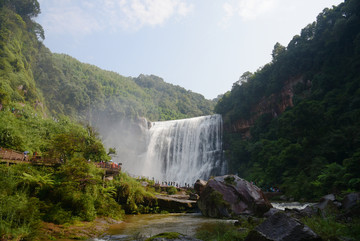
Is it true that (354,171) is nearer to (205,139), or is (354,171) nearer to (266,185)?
(266,185)

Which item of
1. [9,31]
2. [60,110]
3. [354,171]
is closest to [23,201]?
[354,171]

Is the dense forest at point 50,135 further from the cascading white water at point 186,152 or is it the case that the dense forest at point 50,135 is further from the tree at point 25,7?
the cascading white water at point 186,152

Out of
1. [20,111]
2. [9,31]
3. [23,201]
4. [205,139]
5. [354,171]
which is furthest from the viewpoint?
[205,139]

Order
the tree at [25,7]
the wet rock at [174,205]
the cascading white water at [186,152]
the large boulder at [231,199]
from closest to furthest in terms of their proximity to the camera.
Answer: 1. the large boulder at [231,199]
2. the wet rock at [174,205]
3. the cascading white water at [186,152]
4. the tree at [25,7]

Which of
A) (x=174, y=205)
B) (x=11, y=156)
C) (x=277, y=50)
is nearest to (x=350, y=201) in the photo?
(x=174, y=205)

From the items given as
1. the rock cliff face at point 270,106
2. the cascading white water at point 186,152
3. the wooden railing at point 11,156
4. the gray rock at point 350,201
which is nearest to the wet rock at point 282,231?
the gray rock at point 350,201

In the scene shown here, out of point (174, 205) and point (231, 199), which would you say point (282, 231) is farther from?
point (174, 205)

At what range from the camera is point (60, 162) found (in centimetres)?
1335

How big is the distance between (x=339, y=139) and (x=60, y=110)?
5331 centimetres

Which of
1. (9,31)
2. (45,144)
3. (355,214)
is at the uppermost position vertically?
(9,31)

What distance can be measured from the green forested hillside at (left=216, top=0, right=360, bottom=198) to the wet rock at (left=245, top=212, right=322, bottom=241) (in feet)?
44.3

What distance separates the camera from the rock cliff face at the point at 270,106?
39.7 metres

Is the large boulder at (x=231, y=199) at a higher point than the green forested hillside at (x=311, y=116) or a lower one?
lower

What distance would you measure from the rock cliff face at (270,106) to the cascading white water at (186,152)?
4.03 m
